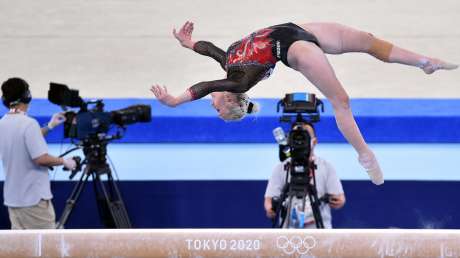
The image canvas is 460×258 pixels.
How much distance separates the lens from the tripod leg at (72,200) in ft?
19.8

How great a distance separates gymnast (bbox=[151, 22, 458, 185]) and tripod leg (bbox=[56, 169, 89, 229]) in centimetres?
184

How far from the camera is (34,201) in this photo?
5.94 metres

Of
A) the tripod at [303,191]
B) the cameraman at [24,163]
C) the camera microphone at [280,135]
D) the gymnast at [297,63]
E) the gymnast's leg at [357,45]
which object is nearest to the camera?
the gymnast at [297,63]

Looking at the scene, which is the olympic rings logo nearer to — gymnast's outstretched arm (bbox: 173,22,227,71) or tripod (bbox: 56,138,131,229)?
gymnast's outstretched arm (bbox: 173,22,227,71)

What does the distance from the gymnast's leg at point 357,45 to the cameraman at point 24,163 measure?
7.19ft

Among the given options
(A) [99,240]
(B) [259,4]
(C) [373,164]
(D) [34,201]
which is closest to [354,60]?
(B) [259,4]

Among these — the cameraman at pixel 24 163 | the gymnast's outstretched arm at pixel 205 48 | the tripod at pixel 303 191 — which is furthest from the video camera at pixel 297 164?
the cameraman at pixel 24 163

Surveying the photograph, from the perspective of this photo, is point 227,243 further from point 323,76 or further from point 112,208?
point 112,208

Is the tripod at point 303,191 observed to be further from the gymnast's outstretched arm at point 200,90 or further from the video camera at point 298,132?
the gymnast's outstretched arm at point 200,90

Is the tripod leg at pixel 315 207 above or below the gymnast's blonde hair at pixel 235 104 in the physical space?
below

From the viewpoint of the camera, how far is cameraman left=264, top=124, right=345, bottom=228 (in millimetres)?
5934

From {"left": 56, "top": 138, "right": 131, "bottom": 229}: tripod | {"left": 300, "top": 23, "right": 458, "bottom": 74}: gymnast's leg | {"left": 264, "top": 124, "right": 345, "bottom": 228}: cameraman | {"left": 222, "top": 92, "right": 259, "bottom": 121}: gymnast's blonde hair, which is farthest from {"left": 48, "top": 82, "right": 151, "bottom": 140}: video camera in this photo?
{"left": 300, "top": 23, "right": 458, "bottom": 74}: gymnast's leg

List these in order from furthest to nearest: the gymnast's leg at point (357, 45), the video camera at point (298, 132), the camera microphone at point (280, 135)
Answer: the camera microphone at point (280, 135)
the video camera at point (298, 132)
the gymnast's leg at point (357, 45)

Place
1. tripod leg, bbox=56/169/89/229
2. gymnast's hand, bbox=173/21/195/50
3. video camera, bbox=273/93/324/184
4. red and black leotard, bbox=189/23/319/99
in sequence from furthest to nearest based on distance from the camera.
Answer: tripod leg, bbox=56/169/89/229
video camera, bbox=273/93/324/184
gymnast's hand, bbox=173/21/195/50
red and black leotard, bbox=189/23/319/99
